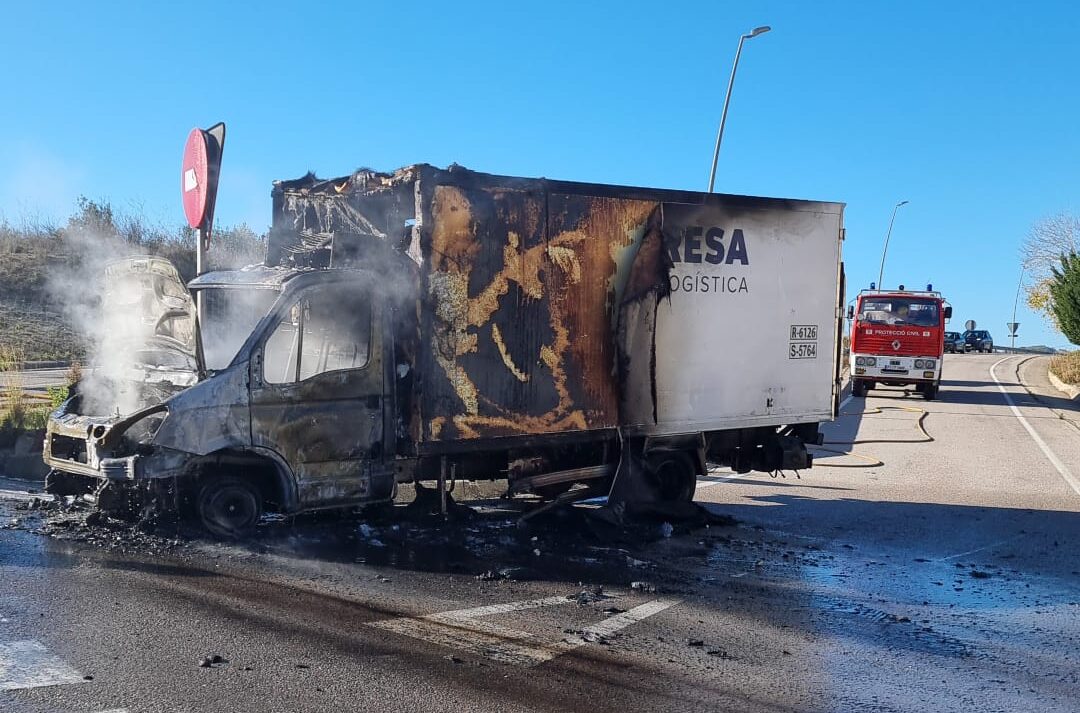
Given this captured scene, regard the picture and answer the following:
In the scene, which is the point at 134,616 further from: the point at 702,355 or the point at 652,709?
the point at 702,355

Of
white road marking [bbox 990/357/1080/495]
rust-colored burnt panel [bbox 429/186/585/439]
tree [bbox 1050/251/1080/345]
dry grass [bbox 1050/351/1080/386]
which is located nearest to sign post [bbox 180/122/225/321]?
rust-colored burnt panel [bbox 429/186/585/439]

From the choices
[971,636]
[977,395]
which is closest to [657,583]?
[971,636]

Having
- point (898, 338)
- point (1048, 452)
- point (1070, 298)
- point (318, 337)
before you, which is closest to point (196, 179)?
point (318, 337)

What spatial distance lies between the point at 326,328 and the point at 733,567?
146 inches

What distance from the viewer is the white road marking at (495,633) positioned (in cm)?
504

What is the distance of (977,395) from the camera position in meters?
27.8

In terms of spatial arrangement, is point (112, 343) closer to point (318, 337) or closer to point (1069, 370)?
point (318, 337)

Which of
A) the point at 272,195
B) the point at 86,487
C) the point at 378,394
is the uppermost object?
the point at 272,195

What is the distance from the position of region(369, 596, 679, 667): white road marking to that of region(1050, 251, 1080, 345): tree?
42.0 m

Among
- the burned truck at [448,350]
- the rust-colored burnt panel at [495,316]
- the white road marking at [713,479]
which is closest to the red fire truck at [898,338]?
the white road marking at [713,479]

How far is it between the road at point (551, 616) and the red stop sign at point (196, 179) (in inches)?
110

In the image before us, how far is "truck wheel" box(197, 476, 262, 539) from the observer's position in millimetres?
6914

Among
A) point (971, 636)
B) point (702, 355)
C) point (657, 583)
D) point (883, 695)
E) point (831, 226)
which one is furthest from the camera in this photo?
point (831, 226)

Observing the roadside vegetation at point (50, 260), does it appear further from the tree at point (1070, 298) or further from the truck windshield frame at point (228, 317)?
the tree at point (1070, 298)
